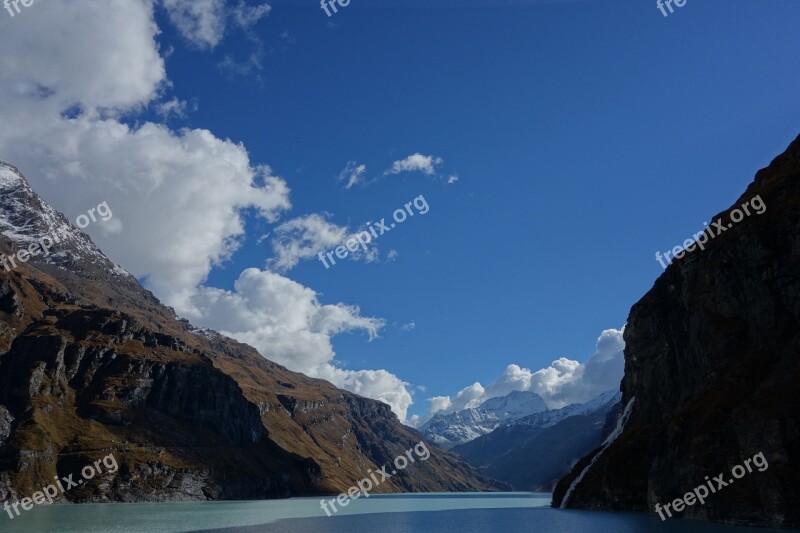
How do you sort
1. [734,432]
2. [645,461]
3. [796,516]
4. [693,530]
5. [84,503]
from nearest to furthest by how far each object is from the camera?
[796,516] → [693,530] → [734,432] → [645,461] → [84,503]

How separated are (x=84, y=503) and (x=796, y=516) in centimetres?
19950

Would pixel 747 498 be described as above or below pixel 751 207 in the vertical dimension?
below

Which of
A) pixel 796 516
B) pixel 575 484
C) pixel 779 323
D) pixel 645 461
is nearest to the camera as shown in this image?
pixel 796 516

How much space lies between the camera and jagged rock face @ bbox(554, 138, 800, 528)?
83.8 m

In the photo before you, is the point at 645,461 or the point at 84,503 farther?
the point at 84,503

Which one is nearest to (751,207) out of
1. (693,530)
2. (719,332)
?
(719,332)

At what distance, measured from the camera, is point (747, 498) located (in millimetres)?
84625

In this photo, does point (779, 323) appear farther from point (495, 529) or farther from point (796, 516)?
point (495, 529)

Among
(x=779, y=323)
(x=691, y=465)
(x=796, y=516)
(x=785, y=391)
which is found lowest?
(x=796, y=516)

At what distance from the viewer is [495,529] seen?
10025 cm

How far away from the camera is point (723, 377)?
113 metres

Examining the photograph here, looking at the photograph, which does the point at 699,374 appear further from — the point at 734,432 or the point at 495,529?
the point at 495,529

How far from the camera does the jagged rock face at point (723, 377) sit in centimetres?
8381

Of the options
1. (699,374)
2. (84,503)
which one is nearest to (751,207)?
(699,374)
